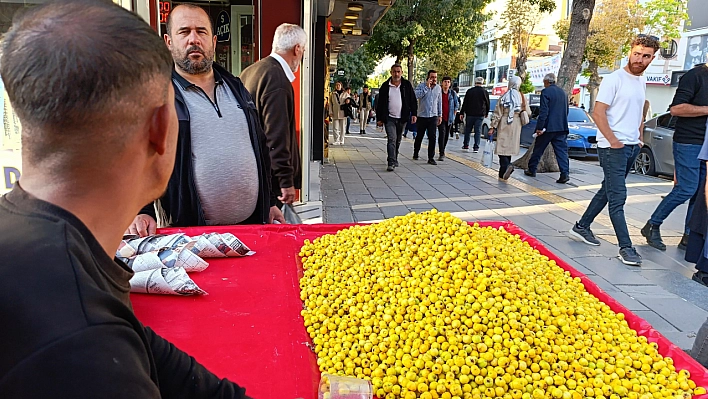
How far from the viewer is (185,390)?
1093 mm

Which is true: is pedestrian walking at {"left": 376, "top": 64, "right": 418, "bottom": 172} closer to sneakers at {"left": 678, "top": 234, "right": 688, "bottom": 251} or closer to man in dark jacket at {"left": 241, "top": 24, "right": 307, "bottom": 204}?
sneakers at {"left": 678, "top": 234, "right": 688, "bottom": 251}

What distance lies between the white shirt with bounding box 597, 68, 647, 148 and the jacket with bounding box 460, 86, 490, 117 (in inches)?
321

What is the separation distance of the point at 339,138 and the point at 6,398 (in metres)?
16.3

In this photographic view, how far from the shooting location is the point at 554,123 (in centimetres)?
944

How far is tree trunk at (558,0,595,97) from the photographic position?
10.1 meters

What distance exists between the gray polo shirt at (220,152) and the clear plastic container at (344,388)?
1.53m

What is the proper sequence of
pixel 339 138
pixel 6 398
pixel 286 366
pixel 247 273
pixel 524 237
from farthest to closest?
pixel 339 138 → pixel 524 237 → pixel 247 273 → pixel 286 366 → pixel 6 398

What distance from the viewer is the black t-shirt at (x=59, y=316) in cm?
66

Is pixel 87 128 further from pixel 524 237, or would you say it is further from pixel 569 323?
pixel 524 237

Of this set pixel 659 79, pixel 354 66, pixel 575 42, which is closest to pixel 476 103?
pixel 575 42

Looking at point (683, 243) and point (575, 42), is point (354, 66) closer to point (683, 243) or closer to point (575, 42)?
point (575, 42)

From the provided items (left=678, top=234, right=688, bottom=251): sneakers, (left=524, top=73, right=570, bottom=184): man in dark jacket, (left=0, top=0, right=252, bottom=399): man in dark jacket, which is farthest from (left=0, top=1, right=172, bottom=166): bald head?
(left=524, top=73, right=570, bottom=184): man in dark jacket

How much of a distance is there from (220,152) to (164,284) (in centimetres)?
93

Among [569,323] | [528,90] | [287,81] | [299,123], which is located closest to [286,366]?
[569,323]
